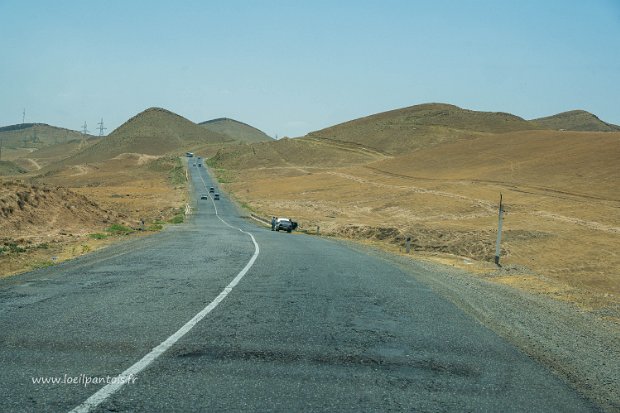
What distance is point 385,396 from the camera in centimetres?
539

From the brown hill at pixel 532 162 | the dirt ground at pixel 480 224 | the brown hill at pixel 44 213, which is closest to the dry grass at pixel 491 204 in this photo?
the dirt ground at pixel 480 224

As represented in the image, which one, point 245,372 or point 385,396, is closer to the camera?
point 385,396

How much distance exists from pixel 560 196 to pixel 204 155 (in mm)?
146116

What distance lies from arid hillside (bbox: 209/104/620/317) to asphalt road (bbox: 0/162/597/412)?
658cm

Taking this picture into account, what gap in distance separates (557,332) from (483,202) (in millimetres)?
51734

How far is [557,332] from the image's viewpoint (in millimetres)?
9102

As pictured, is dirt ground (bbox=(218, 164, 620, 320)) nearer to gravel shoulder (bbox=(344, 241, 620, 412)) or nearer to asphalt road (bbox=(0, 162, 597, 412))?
gravel shoulder (bbox=(344, 241, 620, 412))

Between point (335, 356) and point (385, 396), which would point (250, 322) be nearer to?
point (335, 356)

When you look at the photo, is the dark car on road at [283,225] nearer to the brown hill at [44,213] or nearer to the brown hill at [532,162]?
the brown hill at [44,213]

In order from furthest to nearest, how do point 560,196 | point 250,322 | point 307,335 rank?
point 560,196
point 250,322
point 307,335

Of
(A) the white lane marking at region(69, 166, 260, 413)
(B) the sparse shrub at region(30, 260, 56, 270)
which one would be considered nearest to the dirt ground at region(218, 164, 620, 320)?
(A) the white lane marking at region(69, 166, 260, 413)

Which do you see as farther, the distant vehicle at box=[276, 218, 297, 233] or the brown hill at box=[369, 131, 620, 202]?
the brown hill at box=[369, 131, 620, 202]

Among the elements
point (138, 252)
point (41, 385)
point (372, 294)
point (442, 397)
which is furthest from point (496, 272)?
point (41, 385)

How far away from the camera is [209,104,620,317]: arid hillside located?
2777 centimetres
